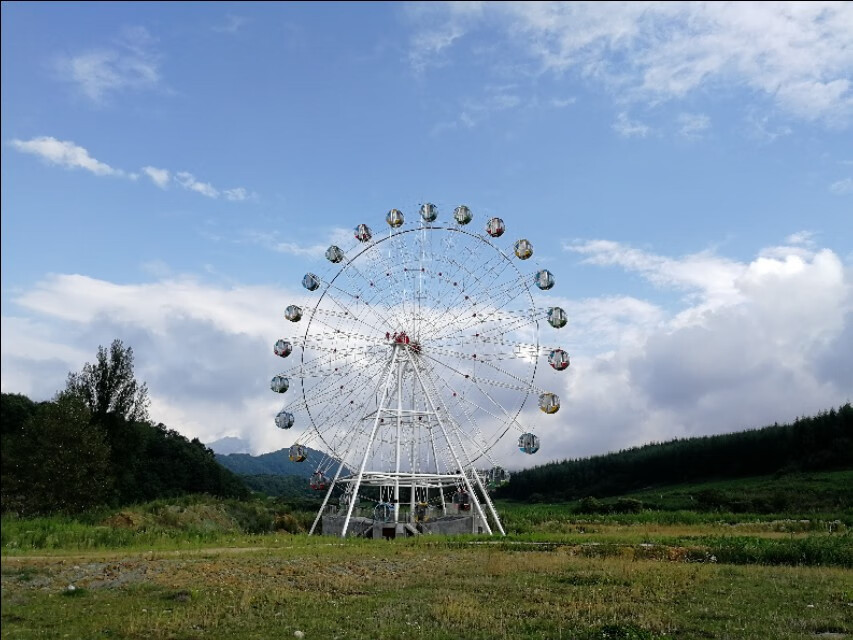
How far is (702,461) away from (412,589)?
11624cm

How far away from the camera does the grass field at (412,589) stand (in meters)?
14.1

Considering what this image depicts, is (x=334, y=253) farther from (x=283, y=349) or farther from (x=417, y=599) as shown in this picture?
(x=417, y=599)

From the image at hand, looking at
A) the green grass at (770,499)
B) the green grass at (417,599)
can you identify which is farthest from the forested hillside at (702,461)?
the green grass at (417,599)

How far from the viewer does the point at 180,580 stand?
1969 cm

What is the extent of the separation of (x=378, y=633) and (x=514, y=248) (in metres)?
35.6

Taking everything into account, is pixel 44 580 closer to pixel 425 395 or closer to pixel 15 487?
pixel 15 487

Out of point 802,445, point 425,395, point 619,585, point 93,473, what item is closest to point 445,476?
point 425,395

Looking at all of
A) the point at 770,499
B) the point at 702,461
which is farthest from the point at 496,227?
the point at 702,461

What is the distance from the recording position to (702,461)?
124750 mm

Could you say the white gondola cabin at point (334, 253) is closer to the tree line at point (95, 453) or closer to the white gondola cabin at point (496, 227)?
the white gondola cabin at point (496, 227)

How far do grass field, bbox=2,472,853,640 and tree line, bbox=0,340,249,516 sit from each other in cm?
385

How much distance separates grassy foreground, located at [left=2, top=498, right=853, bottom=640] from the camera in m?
14.1

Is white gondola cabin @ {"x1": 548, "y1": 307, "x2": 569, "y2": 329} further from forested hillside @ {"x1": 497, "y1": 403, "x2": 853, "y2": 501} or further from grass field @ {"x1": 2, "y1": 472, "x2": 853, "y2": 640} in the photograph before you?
forested hillside @ {"x1": 497, "y1": 403, "x2": 853, "y2": 501}

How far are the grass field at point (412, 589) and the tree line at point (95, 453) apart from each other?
385 cm
